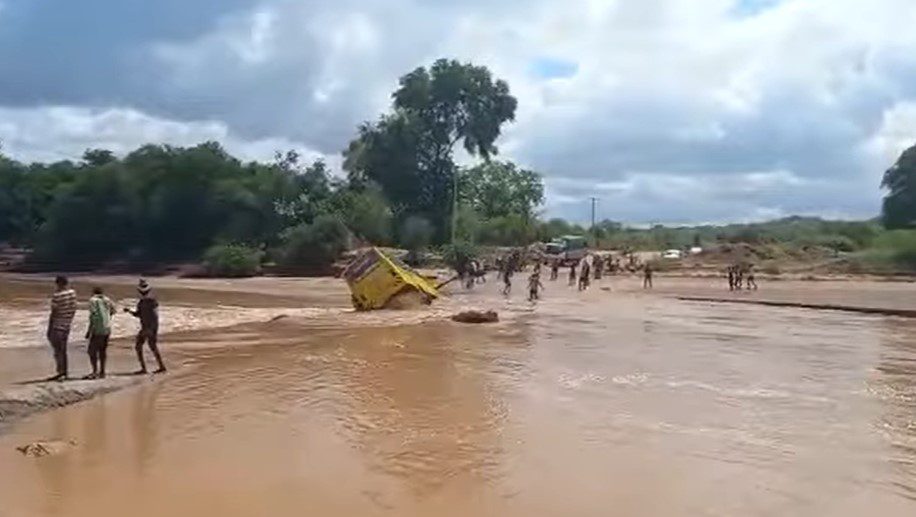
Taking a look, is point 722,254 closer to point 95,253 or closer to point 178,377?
point 95,253

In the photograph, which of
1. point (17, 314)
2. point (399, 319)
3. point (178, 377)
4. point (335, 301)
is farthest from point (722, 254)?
point (178, 377)

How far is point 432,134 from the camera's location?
8319cm

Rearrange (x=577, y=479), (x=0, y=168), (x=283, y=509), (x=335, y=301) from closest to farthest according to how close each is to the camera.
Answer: (x=283, y=509)
(x=577, y=479)
(x=335, y=301)
(x=0, y=168)

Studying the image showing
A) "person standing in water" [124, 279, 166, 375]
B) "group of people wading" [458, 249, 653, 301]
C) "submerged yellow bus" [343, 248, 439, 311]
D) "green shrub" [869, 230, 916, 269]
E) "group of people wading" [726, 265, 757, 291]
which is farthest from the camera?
"green shrub" [869, 230, 916, 269]

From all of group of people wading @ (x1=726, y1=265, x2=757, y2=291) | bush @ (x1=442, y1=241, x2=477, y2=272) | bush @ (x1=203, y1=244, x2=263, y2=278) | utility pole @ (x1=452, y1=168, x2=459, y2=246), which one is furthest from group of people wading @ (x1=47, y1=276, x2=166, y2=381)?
utility pole @ (x1=452, y1=168, x2=459, y2=246)

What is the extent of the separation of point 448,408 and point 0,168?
8917 cm

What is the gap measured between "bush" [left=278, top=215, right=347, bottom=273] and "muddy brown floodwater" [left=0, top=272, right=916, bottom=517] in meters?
41.8

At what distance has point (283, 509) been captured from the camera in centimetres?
1014

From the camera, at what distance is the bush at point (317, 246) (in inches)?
2717

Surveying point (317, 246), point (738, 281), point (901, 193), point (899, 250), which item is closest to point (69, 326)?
point (738, 281)

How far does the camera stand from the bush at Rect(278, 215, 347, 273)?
226ft

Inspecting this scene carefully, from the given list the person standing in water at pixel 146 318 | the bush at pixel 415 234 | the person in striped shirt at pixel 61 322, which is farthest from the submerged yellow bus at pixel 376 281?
the bush at pixel 415 234

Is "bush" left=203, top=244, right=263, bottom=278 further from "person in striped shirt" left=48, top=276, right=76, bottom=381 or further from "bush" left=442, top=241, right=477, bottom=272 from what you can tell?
"person in striped shirt" left=48, top=276, right=76, bottom=381

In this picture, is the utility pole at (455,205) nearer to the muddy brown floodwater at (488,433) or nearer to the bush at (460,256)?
the bush at (460,256)
